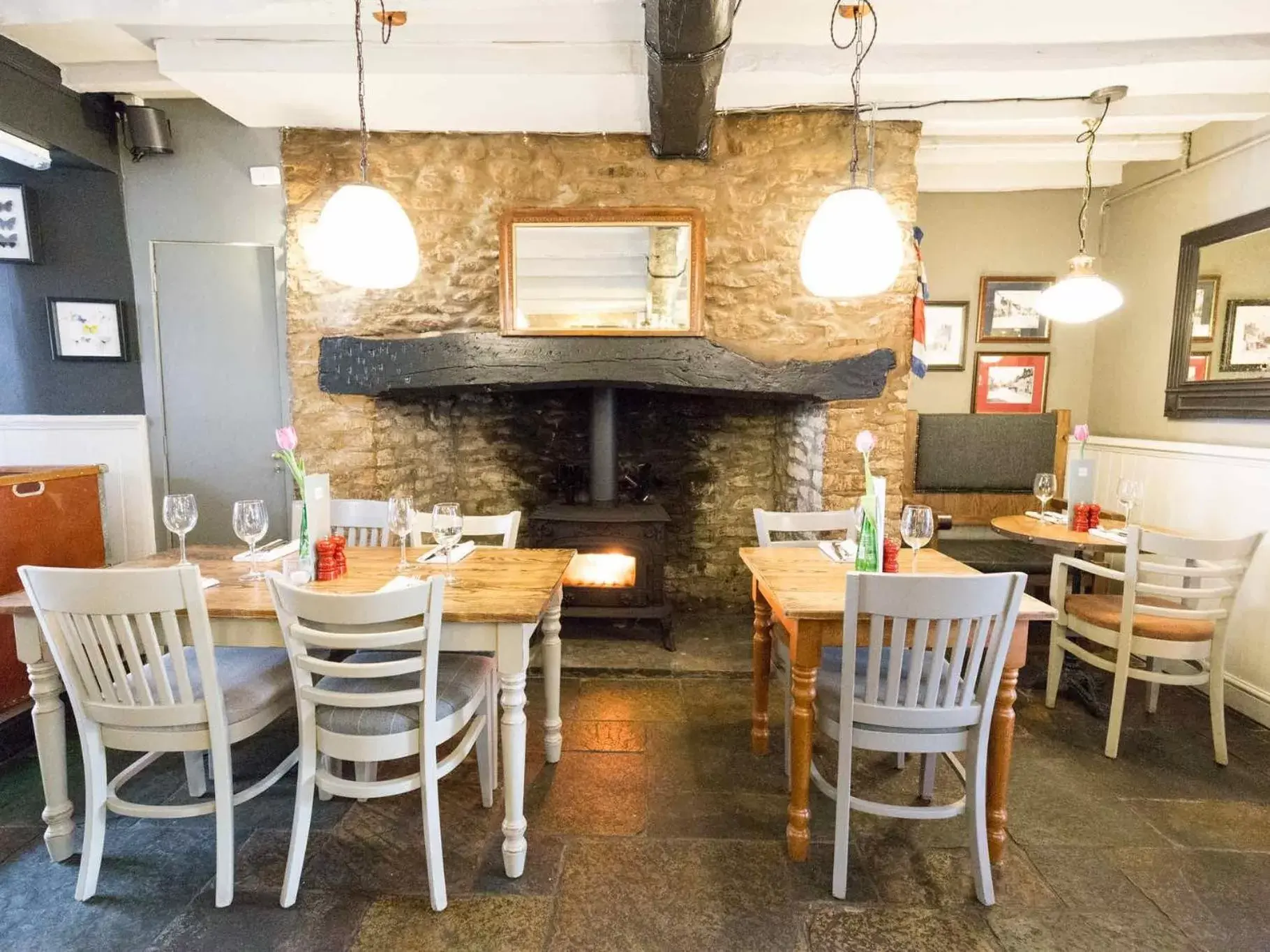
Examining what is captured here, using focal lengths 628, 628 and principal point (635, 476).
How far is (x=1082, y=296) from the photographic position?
3092 mm

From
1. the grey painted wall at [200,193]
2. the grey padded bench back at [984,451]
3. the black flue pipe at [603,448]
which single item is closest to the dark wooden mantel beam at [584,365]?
the black flue pipe at [603,448]

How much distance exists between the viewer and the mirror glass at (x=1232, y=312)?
305 centimetres

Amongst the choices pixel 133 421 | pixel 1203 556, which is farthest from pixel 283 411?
pixel 1203 556

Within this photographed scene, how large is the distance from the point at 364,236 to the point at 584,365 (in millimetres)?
1429

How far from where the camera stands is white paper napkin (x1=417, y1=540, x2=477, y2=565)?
231 centimetres

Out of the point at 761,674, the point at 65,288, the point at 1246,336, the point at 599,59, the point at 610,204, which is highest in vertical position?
the point at 599,59

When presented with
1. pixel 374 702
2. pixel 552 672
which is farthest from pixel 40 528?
pixel 552 672

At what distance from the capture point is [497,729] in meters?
2.36

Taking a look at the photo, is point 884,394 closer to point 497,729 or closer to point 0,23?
point 497,729

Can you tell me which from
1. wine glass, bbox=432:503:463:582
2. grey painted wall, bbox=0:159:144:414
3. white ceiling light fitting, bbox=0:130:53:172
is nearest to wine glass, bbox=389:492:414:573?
wine glass, bbox=432:503:463:582

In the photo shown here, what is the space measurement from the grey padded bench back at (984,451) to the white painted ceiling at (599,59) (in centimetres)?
171

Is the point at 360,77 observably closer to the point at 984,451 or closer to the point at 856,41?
the point at 856,41

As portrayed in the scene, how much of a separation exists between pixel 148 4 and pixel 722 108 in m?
2.44

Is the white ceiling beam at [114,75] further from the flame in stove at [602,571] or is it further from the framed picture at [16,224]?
the flame in stove at [602,571]
